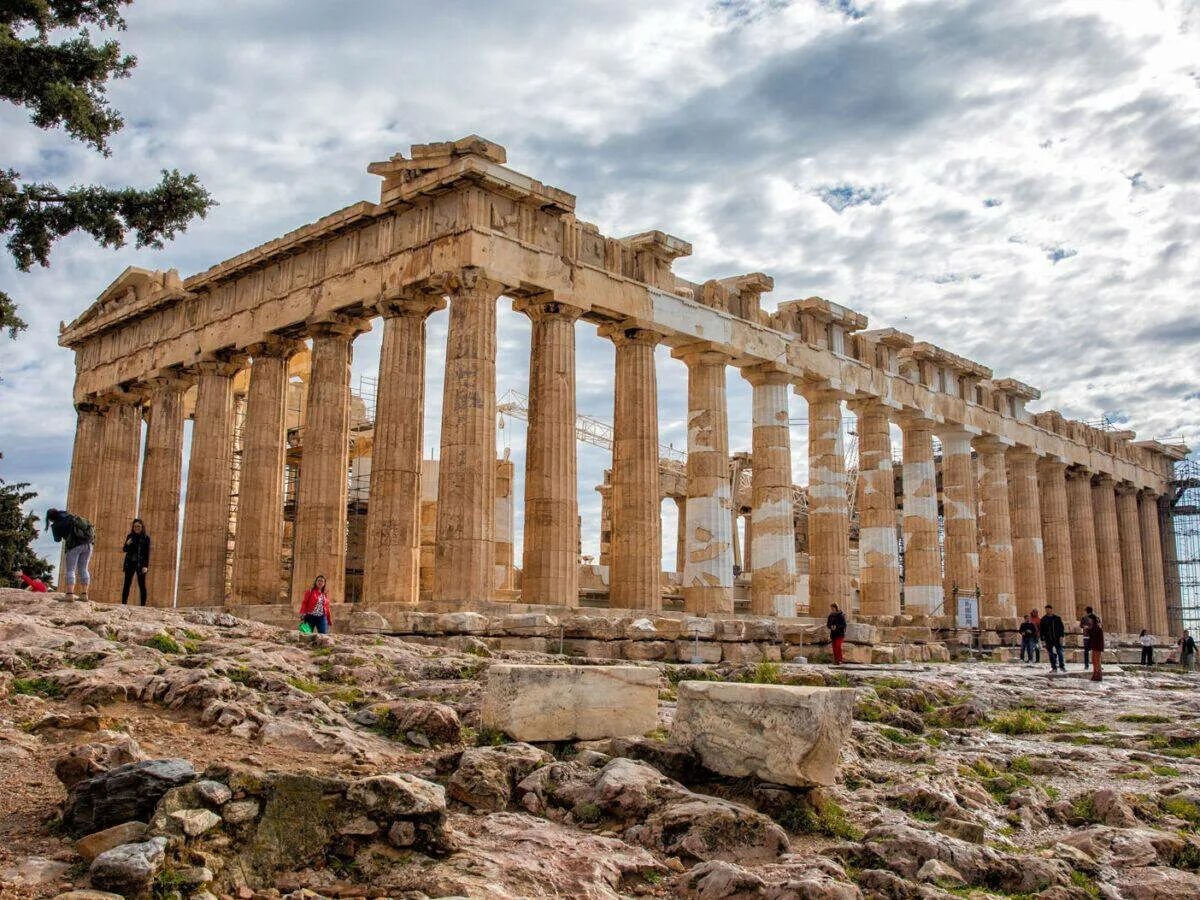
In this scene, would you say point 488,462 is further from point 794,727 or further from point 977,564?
point 977,564

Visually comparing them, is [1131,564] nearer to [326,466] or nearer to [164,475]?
[326,466]

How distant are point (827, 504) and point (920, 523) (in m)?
5.13

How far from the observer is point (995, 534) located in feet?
127

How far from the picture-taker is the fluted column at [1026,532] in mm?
40125

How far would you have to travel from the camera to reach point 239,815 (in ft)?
22.7

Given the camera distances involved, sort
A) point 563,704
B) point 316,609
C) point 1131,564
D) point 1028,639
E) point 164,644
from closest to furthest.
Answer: point 563,704 < point 164,644 < point 316,609 < point 1028,639 < point 1131,564

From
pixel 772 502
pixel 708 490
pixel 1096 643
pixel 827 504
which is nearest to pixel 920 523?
pixel 827 504

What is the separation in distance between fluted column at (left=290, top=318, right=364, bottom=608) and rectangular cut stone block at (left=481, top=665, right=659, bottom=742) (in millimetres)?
15705

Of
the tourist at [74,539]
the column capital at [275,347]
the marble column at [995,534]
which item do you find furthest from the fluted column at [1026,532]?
the tourist at [74,539]

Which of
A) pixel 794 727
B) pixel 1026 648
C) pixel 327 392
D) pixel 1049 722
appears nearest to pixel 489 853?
pixel 794 727

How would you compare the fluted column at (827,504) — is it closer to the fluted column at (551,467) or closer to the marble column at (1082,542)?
the fluted column at (551,467)

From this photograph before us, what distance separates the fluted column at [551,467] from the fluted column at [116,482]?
569 inches

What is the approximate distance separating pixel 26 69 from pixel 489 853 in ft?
42.2

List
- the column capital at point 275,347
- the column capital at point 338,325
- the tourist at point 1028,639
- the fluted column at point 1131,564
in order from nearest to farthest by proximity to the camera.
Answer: the column capital at point 338,325
the column capital at point 275,347
the tourist at point 1028,639
the fluted column at point 1131,564
